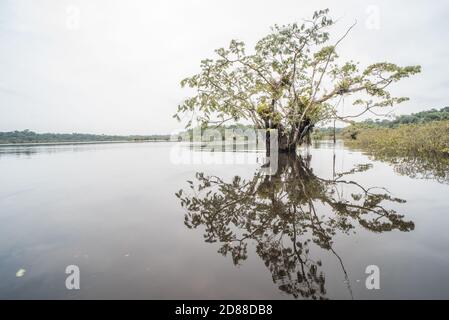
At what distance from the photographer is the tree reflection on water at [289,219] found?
301cm

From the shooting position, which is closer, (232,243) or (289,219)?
(232,243)

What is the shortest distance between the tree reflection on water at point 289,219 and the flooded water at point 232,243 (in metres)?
0.02

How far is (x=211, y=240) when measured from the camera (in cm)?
393

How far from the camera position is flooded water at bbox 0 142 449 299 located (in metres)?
2.59

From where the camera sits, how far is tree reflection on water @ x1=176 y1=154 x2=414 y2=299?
3012 mm

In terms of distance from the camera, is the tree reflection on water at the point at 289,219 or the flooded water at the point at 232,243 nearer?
the flooded water at the point at 232,243

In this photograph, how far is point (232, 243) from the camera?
→ 3.76 meters

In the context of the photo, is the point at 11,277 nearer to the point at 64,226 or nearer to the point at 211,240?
the point at 64,226

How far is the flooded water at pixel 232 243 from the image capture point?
2594 mm

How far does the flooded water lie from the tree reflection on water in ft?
0.07

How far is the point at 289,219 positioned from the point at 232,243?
147 centimetres

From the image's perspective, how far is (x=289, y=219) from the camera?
15.4 ft

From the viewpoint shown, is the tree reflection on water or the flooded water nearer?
the flooded water
